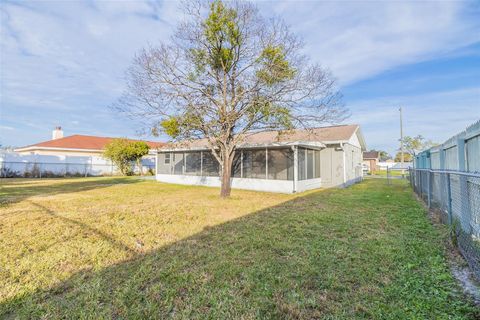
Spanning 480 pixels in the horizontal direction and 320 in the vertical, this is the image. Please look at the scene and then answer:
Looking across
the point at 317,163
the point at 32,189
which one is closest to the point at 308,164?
the point at 317,163

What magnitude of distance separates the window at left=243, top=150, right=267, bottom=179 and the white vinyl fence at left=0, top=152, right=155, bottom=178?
16.9 m

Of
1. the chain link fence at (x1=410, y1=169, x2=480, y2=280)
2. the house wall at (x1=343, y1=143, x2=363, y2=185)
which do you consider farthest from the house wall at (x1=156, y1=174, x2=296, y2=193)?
the chain link fence at (x1=410, y1=169, x2=480, y2=280)

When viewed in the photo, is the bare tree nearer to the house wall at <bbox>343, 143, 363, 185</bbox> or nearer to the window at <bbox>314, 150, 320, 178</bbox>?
the window at <bbox>314, 150, 320, 178</bbox>

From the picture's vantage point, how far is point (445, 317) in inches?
82.7

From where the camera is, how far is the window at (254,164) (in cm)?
1262

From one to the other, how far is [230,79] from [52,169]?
19643mm

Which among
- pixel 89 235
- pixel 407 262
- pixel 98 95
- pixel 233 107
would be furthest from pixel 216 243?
pixel 98 95

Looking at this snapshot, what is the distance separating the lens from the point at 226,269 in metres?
3.20

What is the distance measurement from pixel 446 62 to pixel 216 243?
1478cm

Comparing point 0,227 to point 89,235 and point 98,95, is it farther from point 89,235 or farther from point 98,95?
point 98,95

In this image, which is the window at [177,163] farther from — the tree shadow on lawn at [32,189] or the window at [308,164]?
the window at [308,164]

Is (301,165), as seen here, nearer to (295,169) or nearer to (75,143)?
(295,169)

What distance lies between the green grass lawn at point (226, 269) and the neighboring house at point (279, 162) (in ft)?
18.2

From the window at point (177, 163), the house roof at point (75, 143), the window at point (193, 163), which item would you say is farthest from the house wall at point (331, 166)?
the house roof at point (75, 143)
